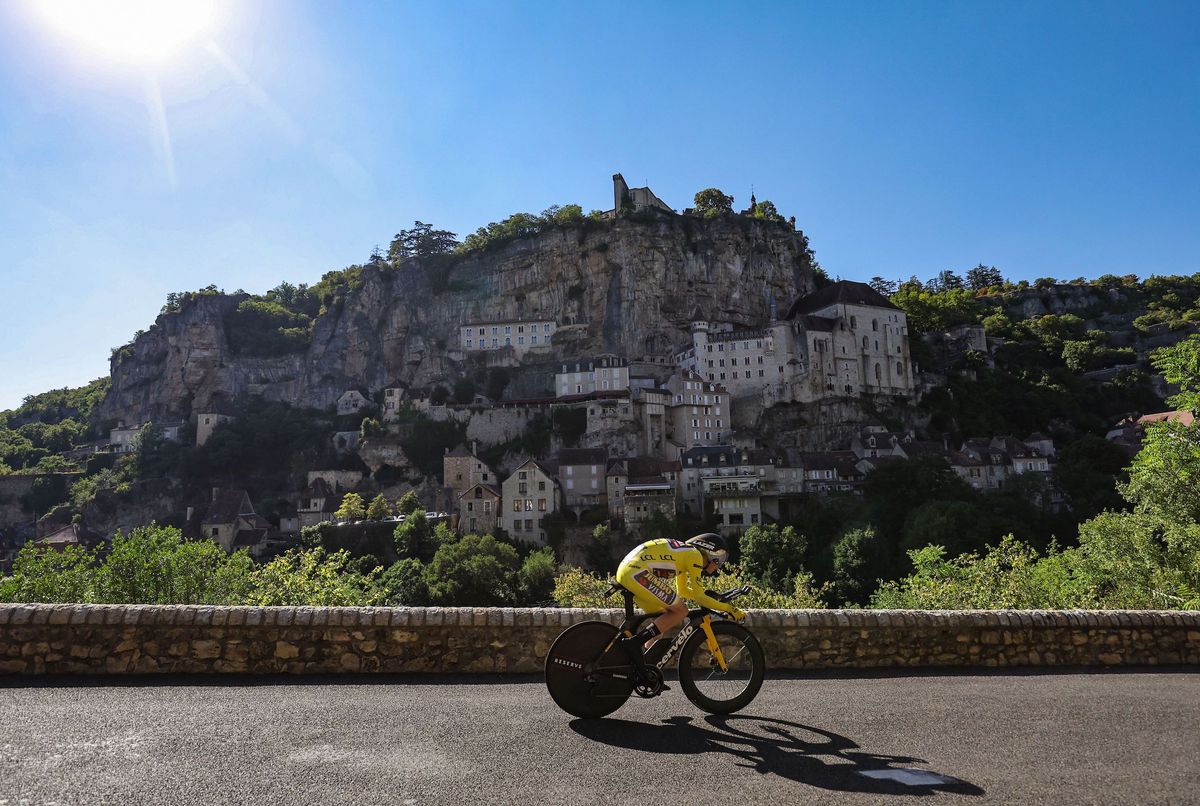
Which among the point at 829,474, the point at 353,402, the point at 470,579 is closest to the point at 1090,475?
the point at 829,474

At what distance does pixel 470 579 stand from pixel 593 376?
34.9 meters

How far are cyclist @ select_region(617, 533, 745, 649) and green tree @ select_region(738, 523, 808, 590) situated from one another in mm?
40558

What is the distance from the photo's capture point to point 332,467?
250 feet

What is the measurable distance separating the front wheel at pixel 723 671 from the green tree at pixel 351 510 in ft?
200

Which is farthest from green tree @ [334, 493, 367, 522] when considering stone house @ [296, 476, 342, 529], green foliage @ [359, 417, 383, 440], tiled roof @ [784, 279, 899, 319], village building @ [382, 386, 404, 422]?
tiled roof @ [784, 279, 899, 319]

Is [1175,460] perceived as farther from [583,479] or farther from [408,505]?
[408,505]

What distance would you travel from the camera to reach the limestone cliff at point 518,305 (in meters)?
84.9

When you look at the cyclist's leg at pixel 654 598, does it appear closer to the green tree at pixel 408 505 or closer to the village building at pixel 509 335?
the green tree at pixel 408 505

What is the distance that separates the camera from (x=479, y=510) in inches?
2343

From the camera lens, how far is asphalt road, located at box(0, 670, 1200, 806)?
14.8 ft

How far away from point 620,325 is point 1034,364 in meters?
50.0

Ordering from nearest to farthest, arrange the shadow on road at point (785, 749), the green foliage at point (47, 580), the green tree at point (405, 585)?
the shadow on road at point (785, 749) < the green foliage at point (47, 580) < the green tree at point (405, 585)

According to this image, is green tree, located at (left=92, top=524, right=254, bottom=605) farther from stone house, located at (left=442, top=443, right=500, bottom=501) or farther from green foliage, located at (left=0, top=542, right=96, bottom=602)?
stone house, located at (left=442, top=443, right=500, bottom=501)

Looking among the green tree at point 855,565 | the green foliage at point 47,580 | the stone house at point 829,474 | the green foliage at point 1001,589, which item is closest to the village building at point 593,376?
the stone house at point 829,474
